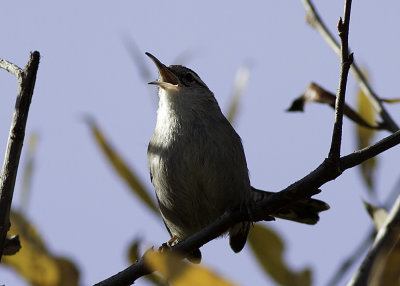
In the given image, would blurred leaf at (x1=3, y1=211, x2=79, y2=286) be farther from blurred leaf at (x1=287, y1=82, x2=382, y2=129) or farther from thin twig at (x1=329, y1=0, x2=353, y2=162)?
blurred leaf at (x1=287, y1=82, x2=382, y2=129)

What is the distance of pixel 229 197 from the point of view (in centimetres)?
460

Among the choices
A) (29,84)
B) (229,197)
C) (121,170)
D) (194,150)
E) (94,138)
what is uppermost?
(29,84)

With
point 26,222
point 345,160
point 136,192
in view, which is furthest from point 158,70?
point 26,222

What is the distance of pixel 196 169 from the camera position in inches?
177

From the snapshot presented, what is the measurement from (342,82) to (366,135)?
49cm

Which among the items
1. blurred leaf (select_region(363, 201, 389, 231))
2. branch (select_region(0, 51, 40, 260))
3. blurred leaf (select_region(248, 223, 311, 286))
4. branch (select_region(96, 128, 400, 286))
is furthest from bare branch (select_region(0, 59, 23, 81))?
blurred leaf (select_region(363, 201, 389, 231))

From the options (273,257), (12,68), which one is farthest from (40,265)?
(12,68)

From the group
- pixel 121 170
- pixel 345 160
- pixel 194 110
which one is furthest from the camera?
pixel 194 110

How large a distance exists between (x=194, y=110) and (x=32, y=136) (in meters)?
3.33

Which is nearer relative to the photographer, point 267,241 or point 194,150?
point 267,241

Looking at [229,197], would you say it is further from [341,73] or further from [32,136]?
[32,136]

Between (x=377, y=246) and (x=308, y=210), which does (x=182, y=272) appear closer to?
(x=377, y=246)

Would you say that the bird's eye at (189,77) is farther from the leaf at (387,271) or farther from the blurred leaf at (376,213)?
the leaf at (387,271)

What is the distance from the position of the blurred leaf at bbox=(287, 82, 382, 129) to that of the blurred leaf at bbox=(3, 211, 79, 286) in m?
1.68
